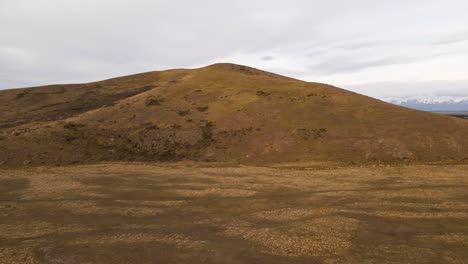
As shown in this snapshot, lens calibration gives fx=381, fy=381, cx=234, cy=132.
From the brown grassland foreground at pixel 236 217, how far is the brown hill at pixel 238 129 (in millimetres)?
7188

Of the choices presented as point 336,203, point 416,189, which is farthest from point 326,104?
point 336,203

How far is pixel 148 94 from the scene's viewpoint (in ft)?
185

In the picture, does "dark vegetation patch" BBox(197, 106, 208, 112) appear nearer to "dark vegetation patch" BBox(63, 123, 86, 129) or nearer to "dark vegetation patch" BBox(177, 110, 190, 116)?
"dark vegetation patch" BBox(177, 110, 190, 116)

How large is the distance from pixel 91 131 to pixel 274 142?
2085cm

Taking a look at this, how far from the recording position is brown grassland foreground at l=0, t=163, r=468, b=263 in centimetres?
1317

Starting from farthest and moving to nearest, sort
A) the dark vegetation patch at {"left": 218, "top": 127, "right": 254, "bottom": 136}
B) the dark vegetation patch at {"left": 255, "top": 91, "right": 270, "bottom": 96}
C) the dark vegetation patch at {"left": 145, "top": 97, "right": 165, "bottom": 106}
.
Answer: the dark vegetation patch at {"left": 255, "top": 91, "right": 270, "bottom": 96} < the dark vegetation patch at {"left": 145, "top": 97, "right": 165, "bottom": 106} < the dark vegetation patch at {"left": 218, "top": 127, "right": 254, "bottom": 136}

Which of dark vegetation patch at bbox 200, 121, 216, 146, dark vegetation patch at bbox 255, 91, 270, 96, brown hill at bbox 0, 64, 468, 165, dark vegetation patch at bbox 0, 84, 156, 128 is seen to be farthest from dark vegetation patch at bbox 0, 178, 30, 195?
dark vegetation patch at bbox 255, 91, 270, 96

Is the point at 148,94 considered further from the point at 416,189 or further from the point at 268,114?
the point at 416,189

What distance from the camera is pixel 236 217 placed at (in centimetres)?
1756

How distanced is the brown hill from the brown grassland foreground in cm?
719

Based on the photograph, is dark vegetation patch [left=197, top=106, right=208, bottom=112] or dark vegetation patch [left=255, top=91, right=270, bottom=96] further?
dark vegetation patch [left=255, top=91, right=270, bottom=96]

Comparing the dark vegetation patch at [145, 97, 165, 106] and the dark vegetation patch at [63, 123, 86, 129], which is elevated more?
the dark vegetation patch at [145, 97, 165, 106]

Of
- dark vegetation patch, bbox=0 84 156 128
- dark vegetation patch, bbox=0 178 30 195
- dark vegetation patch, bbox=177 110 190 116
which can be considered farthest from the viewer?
dark vegetation patch, bbox=0 84 156 128

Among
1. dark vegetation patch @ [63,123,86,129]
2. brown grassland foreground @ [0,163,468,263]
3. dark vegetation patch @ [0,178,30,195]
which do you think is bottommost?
brown grassland foreground @ [0,163,468,263]
